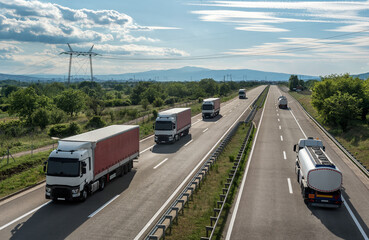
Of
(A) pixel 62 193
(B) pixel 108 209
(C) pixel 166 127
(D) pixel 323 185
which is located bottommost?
(B) pixel 108 209

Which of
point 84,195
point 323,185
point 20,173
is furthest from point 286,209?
point 20,173

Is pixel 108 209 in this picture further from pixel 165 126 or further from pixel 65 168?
pixel 165 126

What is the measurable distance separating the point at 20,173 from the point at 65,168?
8.25 meters

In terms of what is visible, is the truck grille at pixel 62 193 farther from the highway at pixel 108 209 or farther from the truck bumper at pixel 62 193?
the highway at pixel 108 209

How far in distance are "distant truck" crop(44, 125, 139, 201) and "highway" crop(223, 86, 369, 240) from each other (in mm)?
8130

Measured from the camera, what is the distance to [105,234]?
534 inches

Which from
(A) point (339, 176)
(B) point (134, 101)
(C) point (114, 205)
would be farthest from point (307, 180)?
(B) point (134, 101)

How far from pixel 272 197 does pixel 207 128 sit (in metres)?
27.9

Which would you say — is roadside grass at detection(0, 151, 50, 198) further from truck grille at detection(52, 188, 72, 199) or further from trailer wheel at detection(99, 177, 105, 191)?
trailer wheel at detection(99, 177, 105, 191)

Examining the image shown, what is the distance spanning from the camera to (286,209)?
54.2ft

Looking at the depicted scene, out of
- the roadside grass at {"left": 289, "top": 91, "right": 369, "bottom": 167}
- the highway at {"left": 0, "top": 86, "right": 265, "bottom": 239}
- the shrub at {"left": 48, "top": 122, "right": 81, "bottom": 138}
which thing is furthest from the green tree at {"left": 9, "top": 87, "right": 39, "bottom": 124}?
the roadside grass at {"left": 289, "top": 91, "right": 369, "bottom": 167}

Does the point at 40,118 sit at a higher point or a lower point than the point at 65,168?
lower

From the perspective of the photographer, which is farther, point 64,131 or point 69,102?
point 69,102

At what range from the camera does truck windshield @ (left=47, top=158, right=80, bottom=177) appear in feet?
54.8
